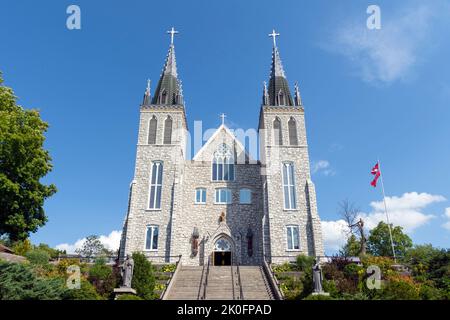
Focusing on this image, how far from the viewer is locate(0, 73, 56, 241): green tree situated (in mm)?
21719

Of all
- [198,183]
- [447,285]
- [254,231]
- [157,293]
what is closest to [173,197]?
[198,183]

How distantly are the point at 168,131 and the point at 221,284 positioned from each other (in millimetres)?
16438

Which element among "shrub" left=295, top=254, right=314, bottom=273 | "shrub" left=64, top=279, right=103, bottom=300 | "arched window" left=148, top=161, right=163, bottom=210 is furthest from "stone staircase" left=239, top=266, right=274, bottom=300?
"arched window" left=148, top=161, right=163, bottom=210

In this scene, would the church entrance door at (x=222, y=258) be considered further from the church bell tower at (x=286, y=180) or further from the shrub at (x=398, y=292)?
the shrub at (x=398, y=292)

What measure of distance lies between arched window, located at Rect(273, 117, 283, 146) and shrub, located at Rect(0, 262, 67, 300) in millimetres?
22737

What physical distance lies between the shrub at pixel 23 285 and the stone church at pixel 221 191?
578 inches

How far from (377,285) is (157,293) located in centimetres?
1145

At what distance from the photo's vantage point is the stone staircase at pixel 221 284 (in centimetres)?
1767

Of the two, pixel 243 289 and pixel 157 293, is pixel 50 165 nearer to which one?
pixel 157 293

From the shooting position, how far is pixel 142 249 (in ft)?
89.0

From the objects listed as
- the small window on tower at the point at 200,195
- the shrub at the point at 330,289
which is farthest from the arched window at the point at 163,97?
the shrub at the point at 330,289
